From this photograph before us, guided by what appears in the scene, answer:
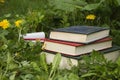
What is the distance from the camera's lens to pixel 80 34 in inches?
70.7

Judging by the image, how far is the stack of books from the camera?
1766mm

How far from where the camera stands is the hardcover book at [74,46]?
5.76 feet

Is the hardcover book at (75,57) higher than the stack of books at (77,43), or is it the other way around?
the stack of books at (77,43)

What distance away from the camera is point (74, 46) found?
5.73ft

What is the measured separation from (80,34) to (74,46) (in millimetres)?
79

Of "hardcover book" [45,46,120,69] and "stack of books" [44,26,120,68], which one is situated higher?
"stack of books" [44,26,120,68]

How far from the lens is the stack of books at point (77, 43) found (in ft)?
5.79

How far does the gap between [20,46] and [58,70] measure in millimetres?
367

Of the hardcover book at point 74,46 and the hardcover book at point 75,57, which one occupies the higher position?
the hardcover book at point 74,46

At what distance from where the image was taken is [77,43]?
1.78m

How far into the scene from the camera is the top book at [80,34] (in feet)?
5.86

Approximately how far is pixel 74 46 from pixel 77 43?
4 centimetres

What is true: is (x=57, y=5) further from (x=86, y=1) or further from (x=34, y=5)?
(x=34, y=5)

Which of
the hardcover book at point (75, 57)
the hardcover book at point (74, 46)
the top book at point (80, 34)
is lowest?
the hardcover book at point (75, 57)
